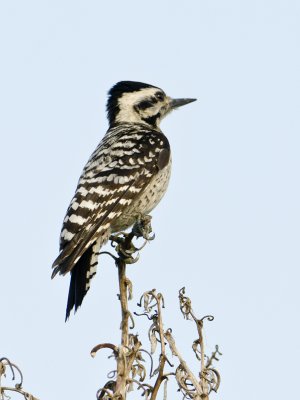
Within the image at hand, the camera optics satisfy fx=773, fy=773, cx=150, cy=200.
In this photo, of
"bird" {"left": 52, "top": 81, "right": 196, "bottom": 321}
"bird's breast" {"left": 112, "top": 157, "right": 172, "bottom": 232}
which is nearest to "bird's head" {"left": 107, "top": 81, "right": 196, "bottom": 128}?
"bird" {"left": 52, "top": 81, "right": 196, "bottom": 321}

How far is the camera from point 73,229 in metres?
6.68

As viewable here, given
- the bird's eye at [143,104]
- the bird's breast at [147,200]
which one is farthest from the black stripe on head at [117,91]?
the bird's breast at [147,200]

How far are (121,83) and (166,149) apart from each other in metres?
1.56

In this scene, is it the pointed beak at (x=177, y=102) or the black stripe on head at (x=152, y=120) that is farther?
the pointed beak at (x=177, y=102)

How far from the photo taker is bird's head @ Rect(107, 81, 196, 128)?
9664 millimetres

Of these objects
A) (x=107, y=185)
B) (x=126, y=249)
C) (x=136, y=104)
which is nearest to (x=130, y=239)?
(x=126, y=249)

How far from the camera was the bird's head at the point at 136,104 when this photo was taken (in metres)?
9.66

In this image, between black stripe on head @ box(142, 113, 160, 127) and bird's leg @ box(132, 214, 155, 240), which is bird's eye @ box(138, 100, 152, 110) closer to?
black stripe on head @ box(142, 113, 160, 127)

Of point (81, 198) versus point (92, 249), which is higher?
point (81, 198)

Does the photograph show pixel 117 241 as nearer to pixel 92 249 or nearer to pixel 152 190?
pixel 92 249

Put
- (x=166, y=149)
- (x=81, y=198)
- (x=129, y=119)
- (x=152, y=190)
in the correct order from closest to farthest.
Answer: (x=81, y=198) → (x=152, y=190) → (x=166, y=149) → (x=129, y=119)

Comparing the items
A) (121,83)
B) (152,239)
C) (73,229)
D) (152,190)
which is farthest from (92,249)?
(121,83)

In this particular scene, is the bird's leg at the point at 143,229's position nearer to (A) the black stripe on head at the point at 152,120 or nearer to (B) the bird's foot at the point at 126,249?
(B) the bird's foot at the point at 126,249

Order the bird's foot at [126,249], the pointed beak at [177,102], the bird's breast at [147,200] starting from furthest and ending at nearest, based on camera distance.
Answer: the pointed beak at [177,102] → the bird's breast at [147,200] → the bird's foot at [126,249]
